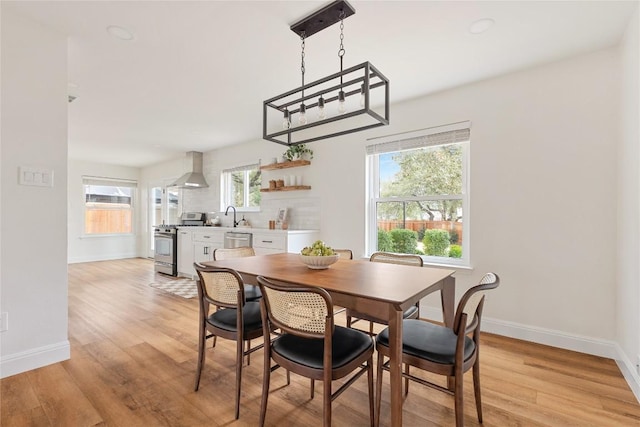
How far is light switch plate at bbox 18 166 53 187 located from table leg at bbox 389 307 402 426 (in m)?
2.59

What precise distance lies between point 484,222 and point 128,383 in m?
3.28

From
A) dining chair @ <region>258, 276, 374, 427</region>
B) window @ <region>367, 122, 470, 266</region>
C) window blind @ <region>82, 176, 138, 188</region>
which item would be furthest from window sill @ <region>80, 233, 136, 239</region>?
dining chair @ <region>258, 276, 374, 427</region>

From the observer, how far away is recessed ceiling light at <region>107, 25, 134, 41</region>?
2254 millimetres

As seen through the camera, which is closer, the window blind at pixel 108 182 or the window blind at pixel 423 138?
the window blind at pixel 423 138

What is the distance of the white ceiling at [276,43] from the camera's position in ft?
6.67

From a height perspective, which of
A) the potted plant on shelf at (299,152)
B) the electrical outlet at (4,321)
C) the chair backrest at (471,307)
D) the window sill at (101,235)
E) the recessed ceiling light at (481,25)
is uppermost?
the recessed ceiling light at (481,25)

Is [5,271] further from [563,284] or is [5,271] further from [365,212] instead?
[563,284]

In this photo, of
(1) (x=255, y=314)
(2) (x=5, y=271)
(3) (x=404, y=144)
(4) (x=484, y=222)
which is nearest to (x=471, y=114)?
(3) (x=404, y=144)

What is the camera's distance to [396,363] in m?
1.34

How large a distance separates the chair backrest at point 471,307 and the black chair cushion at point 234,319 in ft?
3.76

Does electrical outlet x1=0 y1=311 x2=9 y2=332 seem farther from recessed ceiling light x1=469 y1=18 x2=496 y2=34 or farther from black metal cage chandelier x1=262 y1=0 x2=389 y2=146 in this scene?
recessed ceiling light x1=469 y1=18 x2=496 y2=34

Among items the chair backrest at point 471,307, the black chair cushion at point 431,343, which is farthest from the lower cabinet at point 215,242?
the chair backrest at point 471,307

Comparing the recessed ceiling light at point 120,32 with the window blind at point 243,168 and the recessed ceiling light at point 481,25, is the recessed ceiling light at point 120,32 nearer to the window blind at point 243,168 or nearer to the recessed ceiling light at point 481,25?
the recessed ceiling light at point 481,25

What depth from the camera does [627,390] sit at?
2.00 m
